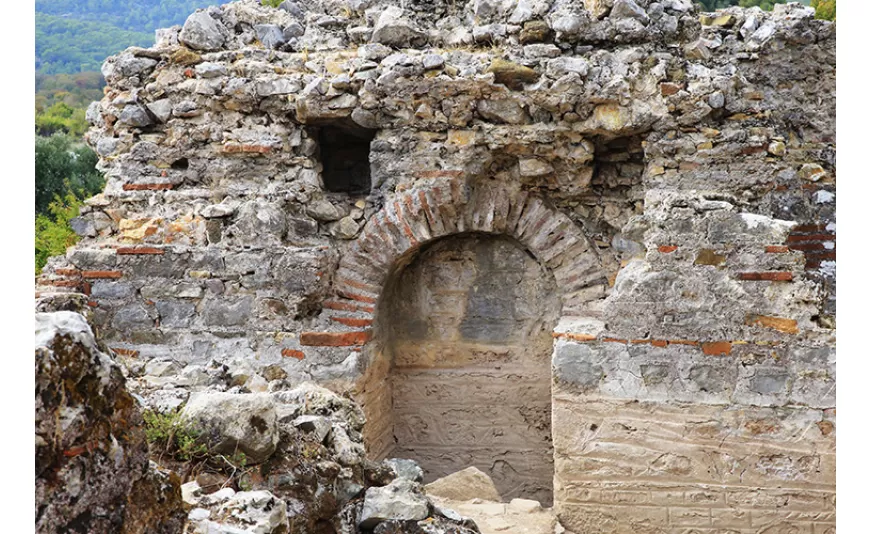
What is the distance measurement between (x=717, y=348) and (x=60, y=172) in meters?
13.7

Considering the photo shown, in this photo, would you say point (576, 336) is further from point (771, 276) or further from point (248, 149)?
point (248, 149)

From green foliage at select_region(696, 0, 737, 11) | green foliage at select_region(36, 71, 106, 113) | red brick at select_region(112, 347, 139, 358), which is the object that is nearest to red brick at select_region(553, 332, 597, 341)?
red brick at select_region(112, 347, 139, 358)

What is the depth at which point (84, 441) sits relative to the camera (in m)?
1.71

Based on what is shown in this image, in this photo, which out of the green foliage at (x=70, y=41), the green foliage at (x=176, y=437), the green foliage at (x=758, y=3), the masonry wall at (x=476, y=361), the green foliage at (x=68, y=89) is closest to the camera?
the green foliage at (x=176, y=437)

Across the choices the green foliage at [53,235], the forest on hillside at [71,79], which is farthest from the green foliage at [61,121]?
the green foliage at [53,235]

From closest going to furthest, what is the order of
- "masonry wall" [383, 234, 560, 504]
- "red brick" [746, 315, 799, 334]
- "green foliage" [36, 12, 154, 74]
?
"red brick" [746, 315, 799, 334] < "masonry wall" [383, 234, 560, 504] < "green foliage" [36, 12, 154, 74]

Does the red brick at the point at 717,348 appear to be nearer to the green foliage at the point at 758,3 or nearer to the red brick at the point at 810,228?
the red brick at the point at 810,228

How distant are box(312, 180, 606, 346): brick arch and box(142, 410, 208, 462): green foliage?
231cm

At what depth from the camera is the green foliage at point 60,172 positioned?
14.0 metres

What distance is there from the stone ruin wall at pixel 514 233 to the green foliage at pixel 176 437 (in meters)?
1.59

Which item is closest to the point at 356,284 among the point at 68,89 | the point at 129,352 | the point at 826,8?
the point at 129,352

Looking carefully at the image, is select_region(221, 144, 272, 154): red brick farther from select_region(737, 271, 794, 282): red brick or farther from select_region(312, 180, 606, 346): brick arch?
select_region(737, 271, 794, 282): red brick

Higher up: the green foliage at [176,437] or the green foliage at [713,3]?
the green foliage at [713,3]

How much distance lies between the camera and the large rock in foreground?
1619 mm
